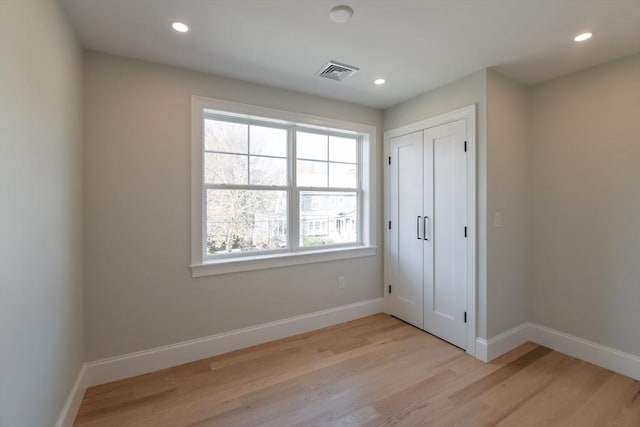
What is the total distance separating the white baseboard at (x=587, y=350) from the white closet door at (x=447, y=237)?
82 centimetres

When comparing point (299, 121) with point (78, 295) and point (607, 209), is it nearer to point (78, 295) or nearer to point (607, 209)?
point (78, 295)

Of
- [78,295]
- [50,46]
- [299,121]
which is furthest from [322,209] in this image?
[50,46]

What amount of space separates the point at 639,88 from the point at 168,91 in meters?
3.77

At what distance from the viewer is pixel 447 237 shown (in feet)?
9.27

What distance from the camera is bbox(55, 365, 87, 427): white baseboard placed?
5.42 feet

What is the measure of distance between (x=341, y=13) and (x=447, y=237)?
2.14 meters

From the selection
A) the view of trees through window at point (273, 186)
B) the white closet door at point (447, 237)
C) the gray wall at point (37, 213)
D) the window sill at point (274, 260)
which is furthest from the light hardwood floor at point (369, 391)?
the view of trees through window at point (273, 186)

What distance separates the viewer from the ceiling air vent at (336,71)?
7.95ft

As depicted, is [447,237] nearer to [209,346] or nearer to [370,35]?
[370,35]

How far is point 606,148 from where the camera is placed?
239 centimetres

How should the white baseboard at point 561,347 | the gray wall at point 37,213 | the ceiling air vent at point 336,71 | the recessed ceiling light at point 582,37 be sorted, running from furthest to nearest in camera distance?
the ceiling air vent at point 336,71 < the white baseboard at point 561,347 < the recessed ceiling light at point 582,37 < the gray wall at point 37,213

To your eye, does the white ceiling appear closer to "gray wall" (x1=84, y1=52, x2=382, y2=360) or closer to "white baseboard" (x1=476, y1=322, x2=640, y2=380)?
"gray wall" (x1=84, y1=52, x2=382, y2=360)

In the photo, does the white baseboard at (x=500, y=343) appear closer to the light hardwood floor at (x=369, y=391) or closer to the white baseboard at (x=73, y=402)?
the light hardwood floor at (x=369, y=391)

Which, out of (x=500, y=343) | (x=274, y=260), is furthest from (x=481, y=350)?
(x=274, y=260)
